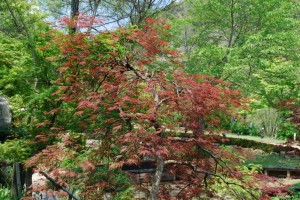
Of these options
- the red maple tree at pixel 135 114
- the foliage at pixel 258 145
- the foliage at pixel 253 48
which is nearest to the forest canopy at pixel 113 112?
the red maple tree at pixel 135 114

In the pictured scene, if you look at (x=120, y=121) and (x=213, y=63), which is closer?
(x=120, y=121)

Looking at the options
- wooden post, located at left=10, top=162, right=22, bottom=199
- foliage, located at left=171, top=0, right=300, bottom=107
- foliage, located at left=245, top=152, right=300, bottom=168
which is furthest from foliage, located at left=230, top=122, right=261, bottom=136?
wooden post, located at left=10, top=162, right=22, bottom=199

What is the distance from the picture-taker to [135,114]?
3.69 metres

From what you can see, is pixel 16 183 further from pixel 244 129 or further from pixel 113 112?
pixel 244 129

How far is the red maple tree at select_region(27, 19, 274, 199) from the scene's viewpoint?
396cm

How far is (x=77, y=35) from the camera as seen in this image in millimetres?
4812

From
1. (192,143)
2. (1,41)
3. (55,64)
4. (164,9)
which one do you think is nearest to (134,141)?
(192,143)

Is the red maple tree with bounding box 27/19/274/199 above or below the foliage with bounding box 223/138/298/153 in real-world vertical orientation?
above

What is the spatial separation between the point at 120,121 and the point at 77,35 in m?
1.44

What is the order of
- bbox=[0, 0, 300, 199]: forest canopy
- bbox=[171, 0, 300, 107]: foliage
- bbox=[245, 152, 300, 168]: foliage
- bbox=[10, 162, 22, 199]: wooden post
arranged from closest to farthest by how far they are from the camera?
bbox=[0, 0, 300, 199]: forest canopy < bbox=[10, 162, 22, 199]: wooden post < bbox=[245, 152, 300, 168]: foliage < bbox=[171, 0, 300, 107]: foliage

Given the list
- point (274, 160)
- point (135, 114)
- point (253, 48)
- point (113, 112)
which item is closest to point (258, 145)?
point (274, 160)

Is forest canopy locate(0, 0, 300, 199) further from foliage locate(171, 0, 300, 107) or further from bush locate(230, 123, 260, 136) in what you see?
bush locate(230, 123, 260, 136)

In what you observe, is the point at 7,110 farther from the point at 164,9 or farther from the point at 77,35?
the point at 164,9

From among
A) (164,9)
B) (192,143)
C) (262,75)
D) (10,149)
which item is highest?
(164,9)
